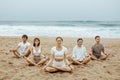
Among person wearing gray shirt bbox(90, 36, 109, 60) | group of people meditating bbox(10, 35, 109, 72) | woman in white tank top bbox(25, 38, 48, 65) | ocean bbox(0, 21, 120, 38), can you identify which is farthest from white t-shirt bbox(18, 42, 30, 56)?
ocean bbox(0, 21, 120, 38)

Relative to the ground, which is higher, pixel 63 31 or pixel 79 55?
pixel 63 31

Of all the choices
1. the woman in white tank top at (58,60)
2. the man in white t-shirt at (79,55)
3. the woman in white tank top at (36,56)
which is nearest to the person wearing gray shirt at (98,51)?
the man in white t-shirt at (79,55)

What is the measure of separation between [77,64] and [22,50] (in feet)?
7.52

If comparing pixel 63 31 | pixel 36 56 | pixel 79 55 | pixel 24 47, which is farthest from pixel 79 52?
pixel 63 31

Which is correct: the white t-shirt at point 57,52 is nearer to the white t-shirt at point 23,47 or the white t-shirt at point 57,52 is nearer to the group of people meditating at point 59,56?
the group of people meditating at point 59,56

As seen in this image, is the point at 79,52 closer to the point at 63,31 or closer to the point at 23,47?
the point at 23,47

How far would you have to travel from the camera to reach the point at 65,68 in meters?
6.45

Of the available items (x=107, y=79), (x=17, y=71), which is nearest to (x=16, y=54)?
(x=17, y=71)

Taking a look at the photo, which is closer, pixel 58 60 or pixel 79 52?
pixel 58 60

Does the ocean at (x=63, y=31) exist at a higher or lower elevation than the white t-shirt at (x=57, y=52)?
higher

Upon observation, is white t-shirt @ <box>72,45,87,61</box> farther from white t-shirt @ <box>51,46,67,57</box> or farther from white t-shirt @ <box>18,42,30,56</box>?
white t-shirt @ <box>18,42,30,56</box>

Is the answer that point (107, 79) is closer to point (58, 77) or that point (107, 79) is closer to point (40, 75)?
point (58, 77)

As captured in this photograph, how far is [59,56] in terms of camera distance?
6.48 m

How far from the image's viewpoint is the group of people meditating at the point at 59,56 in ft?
21.2
